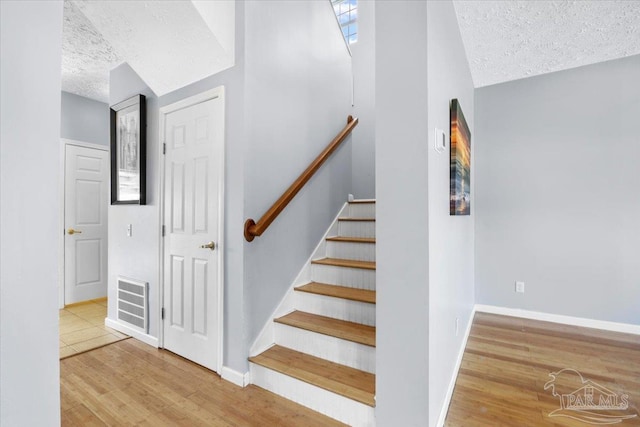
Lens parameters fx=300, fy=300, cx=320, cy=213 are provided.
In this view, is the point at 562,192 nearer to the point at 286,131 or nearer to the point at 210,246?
the point at 286,131

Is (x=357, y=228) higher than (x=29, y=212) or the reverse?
the reverse

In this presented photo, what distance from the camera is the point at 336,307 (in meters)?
2.32

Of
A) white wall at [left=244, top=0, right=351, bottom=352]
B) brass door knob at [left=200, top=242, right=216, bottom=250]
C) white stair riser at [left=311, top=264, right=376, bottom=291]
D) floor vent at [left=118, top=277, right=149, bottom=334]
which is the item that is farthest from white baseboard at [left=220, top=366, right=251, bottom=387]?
floor vent at [left=118, top=277, right=149, bottom=334]

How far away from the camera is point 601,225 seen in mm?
3068

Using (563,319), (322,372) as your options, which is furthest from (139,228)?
(563,319)

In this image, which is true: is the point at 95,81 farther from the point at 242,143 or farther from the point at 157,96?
the point at 242,143

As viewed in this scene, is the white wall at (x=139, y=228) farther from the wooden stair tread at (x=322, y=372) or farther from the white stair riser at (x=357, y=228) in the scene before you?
the white stair riser at (x=357, y=228)

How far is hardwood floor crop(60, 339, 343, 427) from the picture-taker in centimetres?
174

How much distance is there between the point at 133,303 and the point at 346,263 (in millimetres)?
2063

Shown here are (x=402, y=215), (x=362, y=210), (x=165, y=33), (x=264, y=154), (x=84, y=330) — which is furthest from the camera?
(x=362, y=210)

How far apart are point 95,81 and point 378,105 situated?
3850 millimetres

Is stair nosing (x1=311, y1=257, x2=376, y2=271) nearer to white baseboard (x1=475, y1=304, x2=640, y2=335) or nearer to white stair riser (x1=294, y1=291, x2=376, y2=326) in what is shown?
white stair riser (x1=294, y1=291, x2=376, y2=326)

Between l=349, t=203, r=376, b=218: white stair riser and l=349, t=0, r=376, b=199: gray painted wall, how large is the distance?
96 centimetres

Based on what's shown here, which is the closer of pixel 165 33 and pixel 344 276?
pixel 165 33
